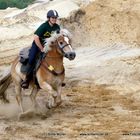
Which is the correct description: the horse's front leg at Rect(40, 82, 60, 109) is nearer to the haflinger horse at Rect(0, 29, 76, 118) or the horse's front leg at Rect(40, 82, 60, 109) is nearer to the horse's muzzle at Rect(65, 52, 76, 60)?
the haflinger horse at Rect(0, 29, 76, 118)

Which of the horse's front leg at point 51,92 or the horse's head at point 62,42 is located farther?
the horse's front leg at point 51,92

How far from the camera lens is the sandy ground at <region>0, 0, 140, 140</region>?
11359mm

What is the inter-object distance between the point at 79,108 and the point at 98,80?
3.93m

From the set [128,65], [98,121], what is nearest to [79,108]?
[98,121]

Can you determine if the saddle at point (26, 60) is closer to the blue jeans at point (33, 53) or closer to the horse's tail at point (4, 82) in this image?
the blue jeans at point (33, 53)

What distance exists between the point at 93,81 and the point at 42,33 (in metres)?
5.52

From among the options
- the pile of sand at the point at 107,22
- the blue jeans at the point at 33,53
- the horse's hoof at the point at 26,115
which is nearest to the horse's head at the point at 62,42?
the blue jeans at the point at 33,53

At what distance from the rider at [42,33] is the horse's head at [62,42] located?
22cm

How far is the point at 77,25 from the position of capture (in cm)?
2500

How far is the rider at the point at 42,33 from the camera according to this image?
11.8 m

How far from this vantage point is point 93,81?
17.3m

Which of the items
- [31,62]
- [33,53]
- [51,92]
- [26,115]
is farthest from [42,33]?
[26,115]

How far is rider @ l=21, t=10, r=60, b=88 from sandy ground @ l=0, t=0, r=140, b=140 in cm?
138

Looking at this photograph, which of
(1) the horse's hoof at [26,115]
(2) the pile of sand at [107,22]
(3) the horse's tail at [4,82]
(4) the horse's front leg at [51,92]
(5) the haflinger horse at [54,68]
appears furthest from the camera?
(2) the pile of sand at [107,22]
